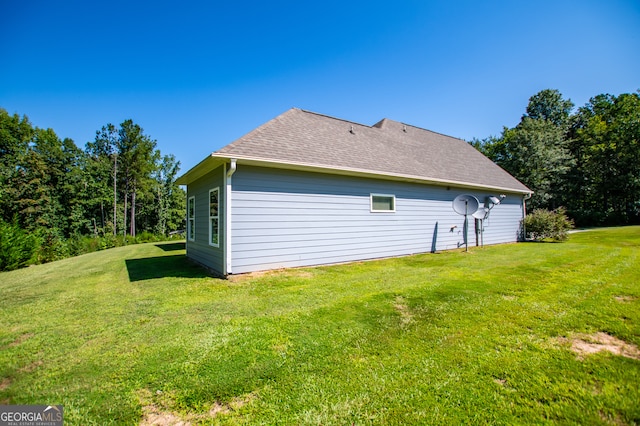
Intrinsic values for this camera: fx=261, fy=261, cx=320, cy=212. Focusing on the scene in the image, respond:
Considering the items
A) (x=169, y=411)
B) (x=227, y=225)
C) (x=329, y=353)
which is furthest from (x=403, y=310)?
(x=227, y=225)

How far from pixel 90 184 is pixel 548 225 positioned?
42.4m

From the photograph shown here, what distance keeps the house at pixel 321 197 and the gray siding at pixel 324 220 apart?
3cm

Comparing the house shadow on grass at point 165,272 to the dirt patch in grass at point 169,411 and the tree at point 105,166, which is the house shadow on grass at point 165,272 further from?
the tree at point 105,166

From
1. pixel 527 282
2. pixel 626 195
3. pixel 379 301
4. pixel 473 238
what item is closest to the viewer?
pixel 379 301

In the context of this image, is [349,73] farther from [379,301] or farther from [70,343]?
[70,343]

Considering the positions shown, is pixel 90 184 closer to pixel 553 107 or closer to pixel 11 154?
pixel 11 154

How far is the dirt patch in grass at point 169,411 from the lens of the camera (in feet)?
5.80

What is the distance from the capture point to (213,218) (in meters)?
7.02

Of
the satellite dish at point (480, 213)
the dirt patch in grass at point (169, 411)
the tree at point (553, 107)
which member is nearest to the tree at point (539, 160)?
the tree at point (553, 107)

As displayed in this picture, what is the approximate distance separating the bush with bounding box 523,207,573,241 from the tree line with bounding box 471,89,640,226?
10.5 metres

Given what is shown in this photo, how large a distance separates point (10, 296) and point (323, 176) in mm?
7022

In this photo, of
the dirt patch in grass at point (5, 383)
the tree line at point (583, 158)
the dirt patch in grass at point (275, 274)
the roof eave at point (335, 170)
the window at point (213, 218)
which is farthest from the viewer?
the tree line at point (583, 158)

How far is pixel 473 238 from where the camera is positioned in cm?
1105

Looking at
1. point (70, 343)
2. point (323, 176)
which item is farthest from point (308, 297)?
point (323, 176)
